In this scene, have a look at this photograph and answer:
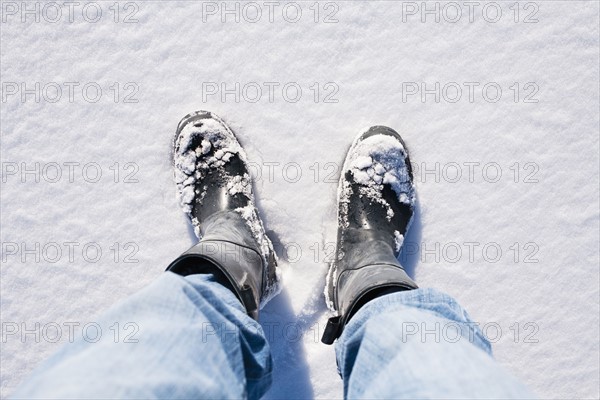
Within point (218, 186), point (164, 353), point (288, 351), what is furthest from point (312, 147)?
point (164, 353)

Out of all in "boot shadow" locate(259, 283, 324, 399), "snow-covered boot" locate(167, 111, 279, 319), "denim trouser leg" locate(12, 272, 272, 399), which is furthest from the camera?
"boot shadow" locate(259, 283, 324, 399)

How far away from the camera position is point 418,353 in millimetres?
687

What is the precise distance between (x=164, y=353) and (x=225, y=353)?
0.40 feet

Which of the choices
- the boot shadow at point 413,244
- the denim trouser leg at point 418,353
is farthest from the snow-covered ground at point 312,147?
the denim trouser leg at point 418,353

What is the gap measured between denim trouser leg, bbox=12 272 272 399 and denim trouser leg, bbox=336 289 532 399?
21 centimetres

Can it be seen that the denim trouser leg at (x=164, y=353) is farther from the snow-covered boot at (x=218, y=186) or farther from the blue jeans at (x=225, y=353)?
the snow-covered boot at (x=218, y=186)

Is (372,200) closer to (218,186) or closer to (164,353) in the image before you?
(218,186)

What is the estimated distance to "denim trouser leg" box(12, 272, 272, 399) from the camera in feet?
2.00

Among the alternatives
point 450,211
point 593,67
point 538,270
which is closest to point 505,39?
point 593,67

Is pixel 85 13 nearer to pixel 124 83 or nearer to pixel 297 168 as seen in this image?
pixel 124 83

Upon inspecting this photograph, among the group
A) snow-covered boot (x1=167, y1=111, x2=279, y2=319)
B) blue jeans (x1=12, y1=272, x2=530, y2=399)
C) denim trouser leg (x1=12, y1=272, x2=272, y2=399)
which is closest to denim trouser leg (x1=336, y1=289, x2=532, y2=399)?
blue jeans (x1=12, y1=272, x2=530, y2=399)

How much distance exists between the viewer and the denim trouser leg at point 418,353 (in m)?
0.64

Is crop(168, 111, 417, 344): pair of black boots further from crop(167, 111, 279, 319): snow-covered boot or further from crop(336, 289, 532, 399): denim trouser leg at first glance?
crop(336, 289, 532, 399): denim trouser leg

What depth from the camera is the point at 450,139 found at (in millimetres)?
1185
